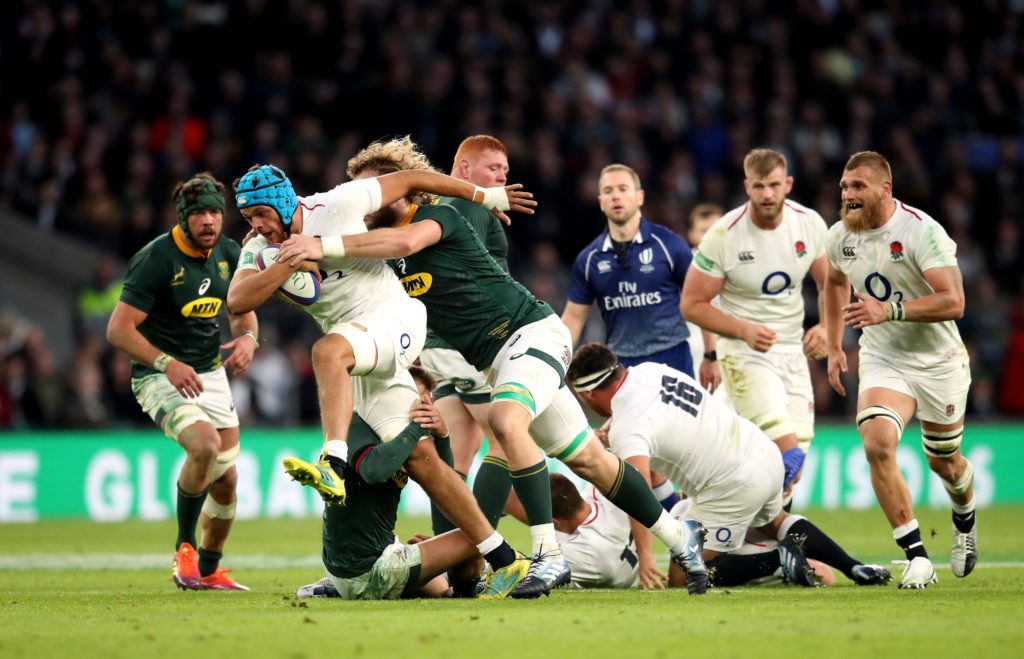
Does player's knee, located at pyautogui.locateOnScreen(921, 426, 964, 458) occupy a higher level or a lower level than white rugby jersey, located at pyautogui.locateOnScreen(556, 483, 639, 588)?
higher

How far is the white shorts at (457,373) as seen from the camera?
32.0 ft

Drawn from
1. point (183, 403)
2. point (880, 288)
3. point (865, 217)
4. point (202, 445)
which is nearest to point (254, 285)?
point (202, 445)

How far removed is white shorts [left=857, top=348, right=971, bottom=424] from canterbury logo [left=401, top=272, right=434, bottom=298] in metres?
3.04

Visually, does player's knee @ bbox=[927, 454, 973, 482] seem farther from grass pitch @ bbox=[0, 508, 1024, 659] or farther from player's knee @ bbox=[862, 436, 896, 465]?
player's knee @ bbox=[862, 436, 896, 465]

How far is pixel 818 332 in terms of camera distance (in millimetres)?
10820

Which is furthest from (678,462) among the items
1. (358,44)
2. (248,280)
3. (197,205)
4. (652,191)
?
(358,44)

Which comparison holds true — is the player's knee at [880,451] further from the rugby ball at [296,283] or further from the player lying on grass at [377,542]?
the rugby ball at [296,283]

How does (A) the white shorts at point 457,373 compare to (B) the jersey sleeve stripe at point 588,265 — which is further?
(B) the jersey sleeve stripe at point 588,265

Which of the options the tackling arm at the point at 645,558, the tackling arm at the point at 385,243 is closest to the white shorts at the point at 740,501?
the tackling arm at the point at 645,558

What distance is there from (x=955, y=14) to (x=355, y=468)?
20.2 metres

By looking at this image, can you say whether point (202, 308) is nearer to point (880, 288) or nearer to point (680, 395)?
point (680, 395)

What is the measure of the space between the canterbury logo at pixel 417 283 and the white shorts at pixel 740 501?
7.36ft

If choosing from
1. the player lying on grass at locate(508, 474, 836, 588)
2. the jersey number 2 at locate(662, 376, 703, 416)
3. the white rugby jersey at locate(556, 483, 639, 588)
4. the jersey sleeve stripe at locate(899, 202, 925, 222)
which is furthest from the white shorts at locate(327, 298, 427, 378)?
the jersey sleeve stripe at locate(899, 202, 925, 222)

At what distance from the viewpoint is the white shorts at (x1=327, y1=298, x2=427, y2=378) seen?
805 centimetres
